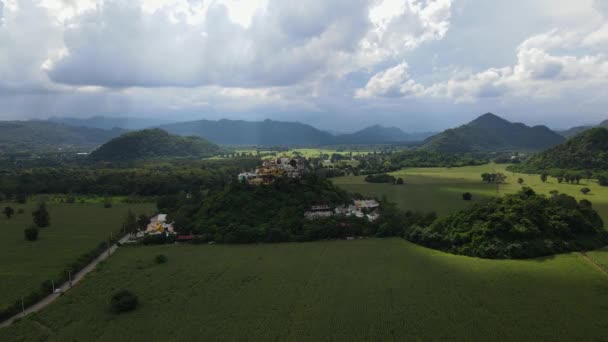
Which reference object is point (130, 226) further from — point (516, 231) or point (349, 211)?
point (516, 231)

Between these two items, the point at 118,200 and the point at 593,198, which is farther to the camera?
the point at 118,200

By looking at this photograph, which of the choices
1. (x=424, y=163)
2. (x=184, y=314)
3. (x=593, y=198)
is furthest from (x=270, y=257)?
(x=424, y=163)

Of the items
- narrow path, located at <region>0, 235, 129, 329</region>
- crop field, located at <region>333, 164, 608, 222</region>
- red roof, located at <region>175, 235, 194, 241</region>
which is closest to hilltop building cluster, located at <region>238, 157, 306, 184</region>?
red roof, located at <region>175, 235, 194, 241</region>

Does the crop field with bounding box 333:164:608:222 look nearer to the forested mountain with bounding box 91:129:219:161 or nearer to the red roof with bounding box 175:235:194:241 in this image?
the red roof with bounding box 175:235:194:241

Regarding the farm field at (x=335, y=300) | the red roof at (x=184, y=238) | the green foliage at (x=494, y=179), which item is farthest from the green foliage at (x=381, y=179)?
the red roof at (x=184, y=238)

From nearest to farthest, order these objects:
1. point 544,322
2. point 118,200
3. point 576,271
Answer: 1. point 544,322
2. point 576,271
3. point 118,200

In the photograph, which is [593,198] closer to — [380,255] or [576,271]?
[576,271]

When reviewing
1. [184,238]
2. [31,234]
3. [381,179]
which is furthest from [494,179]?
[31,234]
